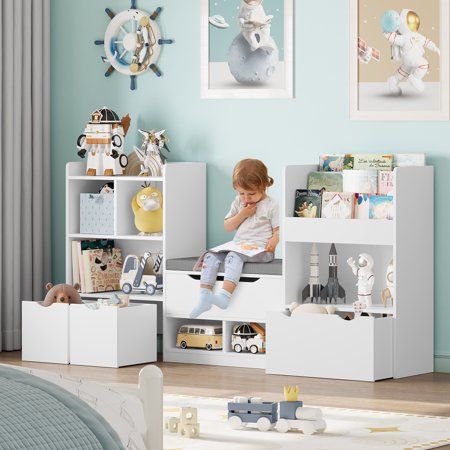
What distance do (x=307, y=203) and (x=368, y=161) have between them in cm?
31

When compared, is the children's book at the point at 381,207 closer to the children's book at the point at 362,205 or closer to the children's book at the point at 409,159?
the children's book at the point at 362,205

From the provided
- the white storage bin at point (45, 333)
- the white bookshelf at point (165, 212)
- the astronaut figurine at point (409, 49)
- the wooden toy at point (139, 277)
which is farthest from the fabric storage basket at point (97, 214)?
the astronaut figurine at point (409, 49)

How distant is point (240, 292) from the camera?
513cm

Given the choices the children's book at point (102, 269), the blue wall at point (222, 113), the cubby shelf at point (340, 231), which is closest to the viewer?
the cubby shelf at point (340, 231)

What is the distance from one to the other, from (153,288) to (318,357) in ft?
3.13

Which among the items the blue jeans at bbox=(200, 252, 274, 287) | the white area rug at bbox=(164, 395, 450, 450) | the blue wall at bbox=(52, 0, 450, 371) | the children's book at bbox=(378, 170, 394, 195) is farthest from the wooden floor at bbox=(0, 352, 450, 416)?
the children's book at bbox=(378, 170, 394, 195)

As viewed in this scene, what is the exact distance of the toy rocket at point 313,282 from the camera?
5.06m

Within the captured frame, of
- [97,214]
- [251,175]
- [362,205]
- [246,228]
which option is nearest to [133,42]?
[97,214]

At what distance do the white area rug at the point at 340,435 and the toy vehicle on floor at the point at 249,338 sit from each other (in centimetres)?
102

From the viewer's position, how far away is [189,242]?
545 cm

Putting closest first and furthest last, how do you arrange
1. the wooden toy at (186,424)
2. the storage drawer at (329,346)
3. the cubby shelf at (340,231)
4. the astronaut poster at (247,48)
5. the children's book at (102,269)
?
the wooden toy at (186,424) → the storage drawer at (329,346) → the cubby shelf at (340,231) → the astronaut poster at (247,48) → the children's book at (102,269)

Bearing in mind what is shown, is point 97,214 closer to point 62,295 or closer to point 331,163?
point 62,295

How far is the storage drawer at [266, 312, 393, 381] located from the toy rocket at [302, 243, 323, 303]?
0.82 feet

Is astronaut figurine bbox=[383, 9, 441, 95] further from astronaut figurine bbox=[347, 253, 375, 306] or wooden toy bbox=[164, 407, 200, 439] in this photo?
wooden toy bbox=[164, 407, 200, 439]
